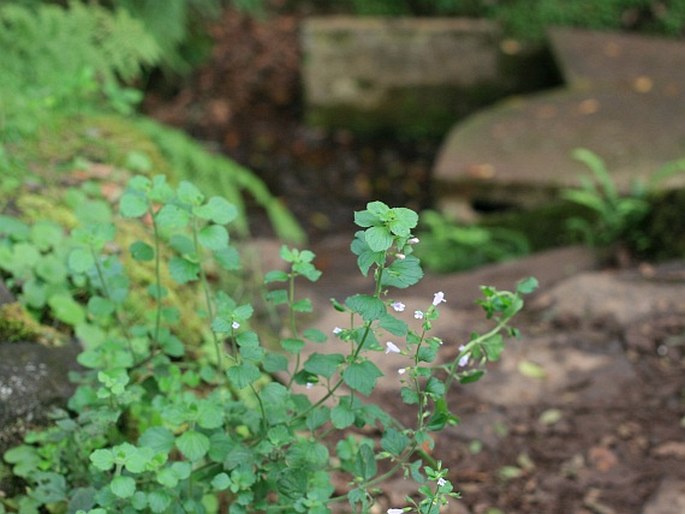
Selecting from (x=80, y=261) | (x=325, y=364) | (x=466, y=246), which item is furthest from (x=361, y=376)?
(x=466, y=246)

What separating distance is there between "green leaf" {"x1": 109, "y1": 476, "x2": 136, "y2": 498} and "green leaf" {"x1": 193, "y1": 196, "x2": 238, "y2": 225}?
0.53 m

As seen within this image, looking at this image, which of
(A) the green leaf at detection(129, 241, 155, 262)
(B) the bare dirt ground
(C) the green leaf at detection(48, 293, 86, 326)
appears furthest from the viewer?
(B) the bare dirt ground

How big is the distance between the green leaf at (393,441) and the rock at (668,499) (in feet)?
3.87

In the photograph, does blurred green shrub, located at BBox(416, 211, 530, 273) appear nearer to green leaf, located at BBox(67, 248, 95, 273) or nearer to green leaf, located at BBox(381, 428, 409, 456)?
green leaf, located at BBox(67, 248, 95, 273)

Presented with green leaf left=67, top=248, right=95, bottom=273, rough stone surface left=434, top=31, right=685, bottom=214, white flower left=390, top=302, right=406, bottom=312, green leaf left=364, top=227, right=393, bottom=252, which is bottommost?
rough stone surface left=434, top=31, right=685, bottom=214

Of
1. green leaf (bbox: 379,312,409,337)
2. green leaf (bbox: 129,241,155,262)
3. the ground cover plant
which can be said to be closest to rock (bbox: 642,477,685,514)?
the ground cover plant

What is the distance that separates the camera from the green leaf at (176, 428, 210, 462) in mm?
1831

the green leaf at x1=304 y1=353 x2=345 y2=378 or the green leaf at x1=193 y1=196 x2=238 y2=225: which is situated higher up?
the green leaf at x1=193 y1=196 x2=238 y2=225

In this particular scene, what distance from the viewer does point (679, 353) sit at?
3.54 m

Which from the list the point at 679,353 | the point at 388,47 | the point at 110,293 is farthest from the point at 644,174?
the point at 110,293

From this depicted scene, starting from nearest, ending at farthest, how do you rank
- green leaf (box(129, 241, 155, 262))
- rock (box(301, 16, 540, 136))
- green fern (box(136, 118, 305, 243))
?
green leaf (box(129, 241, 155, 262)) < green fern (box(136, 118, 305, 243)) < rock (box(301, 16, 540, 136))

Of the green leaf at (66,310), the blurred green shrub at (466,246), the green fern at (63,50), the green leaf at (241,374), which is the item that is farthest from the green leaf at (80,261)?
the blurred green shrub at (466,246)

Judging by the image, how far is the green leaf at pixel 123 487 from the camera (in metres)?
1.73

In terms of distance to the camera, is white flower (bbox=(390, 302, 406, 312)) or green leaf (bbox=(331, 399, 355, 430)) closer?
white flower (bbox=(390, 302, 406, 312))
